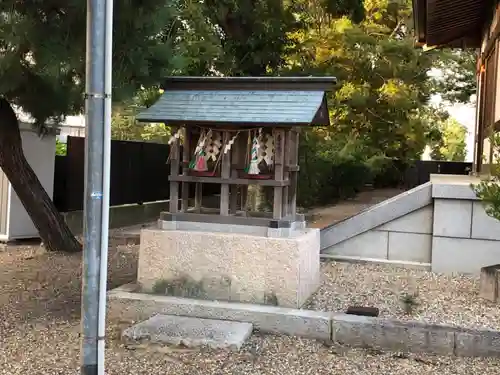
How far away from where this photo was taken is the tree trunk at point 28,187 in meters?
7.52

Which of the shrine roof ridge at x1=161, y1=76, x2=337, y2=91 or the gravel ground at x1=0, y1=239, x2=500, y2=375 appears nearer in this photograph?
the gravel ground at x1=0, y1=239, x2=500, y2=375

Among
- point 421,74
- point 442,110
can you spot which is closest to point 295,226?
point 421,74

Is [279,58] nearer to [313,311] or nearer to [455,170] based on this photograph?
[313,311]

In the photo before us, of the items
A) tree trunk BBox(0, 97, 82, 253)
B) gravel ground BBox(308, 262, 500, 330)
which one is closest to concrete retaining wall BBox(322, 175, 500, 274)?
gravel ground BBox(308, 262, 500, 330)

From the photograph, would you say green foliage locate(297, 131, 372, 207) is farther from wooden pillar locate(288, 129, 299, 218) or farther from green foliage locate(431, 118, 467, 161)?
green foliage locate(431, 118, 467, 161)

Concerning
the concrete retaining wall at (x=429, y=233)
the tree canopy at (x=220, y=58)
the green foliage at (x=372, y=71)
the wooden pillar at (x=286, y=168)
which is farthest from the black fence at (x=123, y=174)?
the wooden pillar at (x=286, y=168)

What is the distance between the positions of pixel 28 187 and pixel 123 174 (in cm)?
408

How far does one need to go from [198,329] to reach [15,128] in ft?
13.9

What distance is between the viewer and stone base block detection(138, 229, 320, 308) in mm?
5254

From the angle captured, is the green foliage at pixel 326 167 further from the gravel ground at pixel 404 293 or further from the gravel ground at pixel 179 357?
the gravel ground at pixel 179 357

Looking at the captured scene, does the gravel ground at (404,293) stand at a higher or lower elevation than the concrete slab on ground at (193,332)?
higher

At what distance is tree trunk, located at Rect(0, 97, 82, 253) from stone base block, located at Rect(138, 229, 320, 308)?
2.97m

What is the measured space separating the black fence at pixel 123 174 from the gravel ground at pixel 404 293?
14.8ft

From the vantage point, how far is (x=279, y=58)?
1158cm
